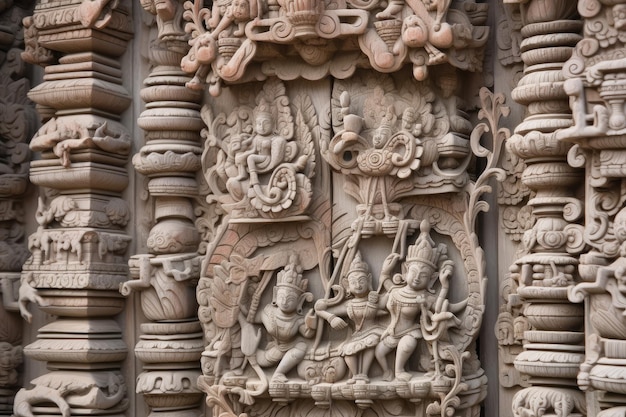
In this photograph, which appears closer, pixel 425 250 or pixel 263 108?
pixel 425 250

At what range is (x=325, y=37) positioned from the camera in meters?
4.92

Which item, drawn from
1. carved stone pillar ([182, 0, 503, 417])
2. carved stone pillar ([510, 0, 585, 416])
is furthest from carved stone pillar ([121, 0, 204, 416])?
carved stone pillar ([510, 0, 585, 416])

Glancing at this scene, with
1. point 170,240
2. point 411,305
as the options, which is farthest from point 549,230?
point 170,240

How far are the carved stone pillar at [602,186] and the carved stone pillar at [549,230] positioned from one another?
12 centimetres

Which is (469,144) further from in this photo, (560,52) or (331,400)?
(331,400)

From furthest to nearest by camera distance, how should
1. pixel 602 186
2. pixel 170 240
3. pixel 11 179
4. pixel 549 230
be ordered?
1. pixel 11 179
2. pixel 170 240
3. pixel 549 230
4. pixel 602 186

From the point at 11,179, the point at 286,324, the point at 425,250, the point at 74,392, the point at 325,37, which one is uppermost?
the point at 325,37

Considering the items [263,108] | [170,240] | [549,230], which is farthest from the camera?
[170,240]

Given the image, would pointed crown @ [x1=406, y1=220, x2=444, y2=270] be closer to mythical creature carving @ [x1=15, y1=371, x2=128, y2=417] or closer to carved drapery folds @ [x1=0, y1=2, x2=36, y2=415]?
mythical creature carving @ [x1=15, y1=371, x2=128, y2=417]

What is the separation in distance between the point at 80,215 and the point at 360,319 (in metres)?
1.54

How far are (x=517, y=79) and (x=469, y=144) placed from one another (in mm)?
351

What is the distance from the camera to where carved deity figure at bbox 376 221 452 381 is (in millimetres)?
4824

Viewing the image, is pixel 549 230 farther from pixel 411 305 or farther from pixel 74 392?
pixel 74 392

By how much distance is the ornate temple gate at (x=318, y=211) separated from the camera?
452 cm
